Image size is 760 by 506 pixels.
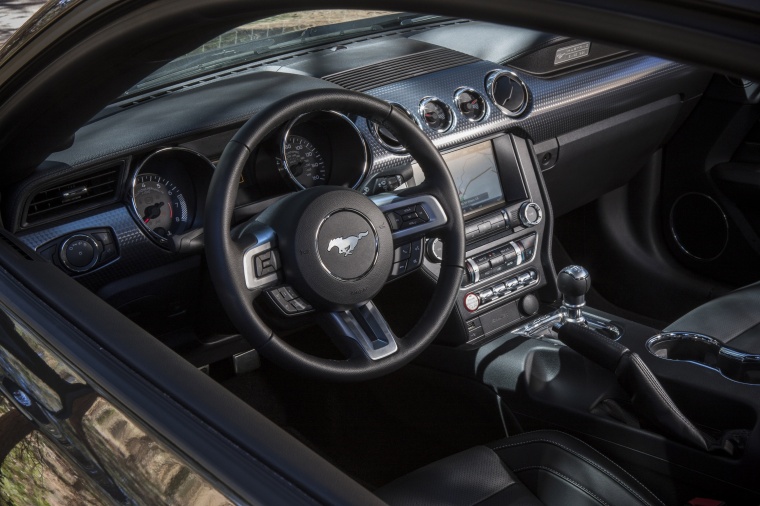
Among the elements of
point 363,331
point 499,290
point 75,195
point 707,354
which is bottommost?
point 707,354

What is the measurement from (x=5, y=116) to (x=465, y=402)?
1.52 meters

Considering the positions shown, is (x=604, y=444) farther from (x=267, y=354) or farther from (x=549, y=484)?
(x=267, y=354)

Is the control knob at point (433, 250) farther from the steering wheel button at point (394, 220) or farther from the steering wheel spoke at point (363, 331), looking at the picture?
the steering wheel spoke at point (363, 331)

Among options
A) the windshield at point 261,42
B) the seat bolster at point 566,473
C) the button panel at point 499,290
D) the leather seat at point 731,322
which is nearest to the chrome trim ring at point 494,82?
the windshield at point 261,42

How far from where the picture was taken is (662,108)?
10.3 feet

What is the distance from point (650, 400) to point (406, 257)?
58 centimetres

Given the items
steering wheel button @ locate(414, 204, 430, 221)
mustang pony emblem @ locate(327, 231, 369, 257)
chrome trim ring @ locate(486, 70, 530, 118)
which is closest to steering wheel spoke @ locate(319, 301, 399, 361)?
mustang pony emblem @ locate(327, 231, 369, 257)

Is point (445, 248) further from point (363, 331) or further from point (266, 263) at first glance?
point (266, 263)

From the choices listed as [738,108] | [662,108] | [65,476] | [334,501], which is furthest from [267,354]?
[738,108]

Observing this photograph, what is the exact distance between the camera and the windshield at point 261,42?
2334 millimetres

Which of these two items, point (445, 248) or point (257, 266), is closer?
point (257, 266)

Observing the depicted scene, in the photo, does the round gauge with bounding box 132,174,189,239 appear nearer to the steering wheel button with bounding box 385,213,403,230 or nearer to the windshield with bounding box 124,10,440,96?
the windshield with bounding box 124,10,440,96

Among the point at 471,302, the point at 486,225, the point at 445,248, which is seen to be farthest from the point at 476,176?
the point at 445,248

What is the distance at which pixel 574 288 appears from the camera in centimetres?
243
